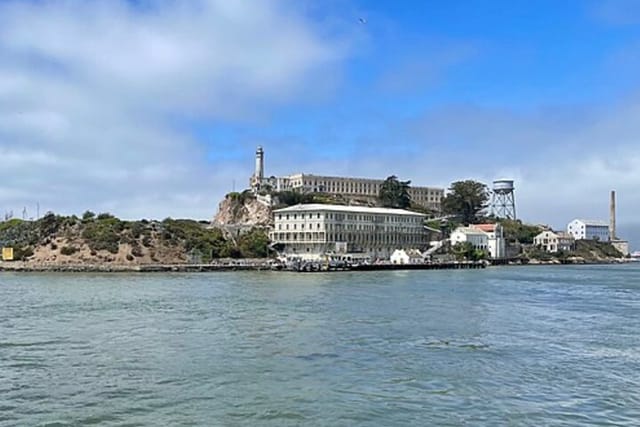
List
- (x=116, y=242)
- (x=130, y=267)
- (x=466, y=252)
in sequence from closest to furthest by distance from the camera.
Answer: (x=130, y=267) → (x=116, y=242) → (x=466, y=252)

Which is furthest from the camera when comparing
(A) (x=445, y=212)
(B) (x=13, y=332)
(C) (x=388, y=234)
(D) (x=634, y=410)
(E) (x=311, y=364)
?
(A) (x=445, y=212)

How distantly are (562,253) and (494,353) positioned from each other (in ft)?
400

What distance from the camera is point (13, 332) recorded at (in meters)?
23.9

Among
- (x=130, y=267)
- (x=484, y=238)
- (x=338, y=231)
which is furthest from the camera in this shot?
(x=484, y=238)

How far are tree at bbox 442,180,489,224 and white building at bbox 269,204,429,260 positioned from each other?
34.8 m

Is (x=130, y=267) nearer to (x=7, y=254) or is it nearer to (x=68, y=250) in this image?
(x=68, y=250)

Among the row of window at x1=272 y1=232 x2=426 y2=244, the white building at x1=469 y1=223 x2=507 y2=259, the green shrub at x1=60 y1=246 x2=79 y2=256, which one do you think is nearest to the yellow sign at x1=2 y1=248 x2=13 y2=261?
the green shrub at x1=60 y1=246 x2=79 y2=256

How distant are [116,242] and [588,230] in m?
114

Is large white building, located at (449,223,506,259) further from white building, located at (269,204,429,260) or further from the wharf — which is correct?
the wharf

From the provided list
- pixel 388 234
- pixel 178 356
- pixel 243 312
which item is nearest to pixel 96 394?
pixel 178 356

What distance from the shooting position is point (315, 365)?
18.0 metres

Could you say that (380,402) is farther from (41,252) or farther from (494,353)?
(41,252)

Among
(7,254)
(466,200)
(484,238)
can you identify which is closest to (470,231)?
(484,238)

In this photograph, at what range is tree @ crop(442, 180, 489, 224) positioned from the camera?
14088 centimetres
